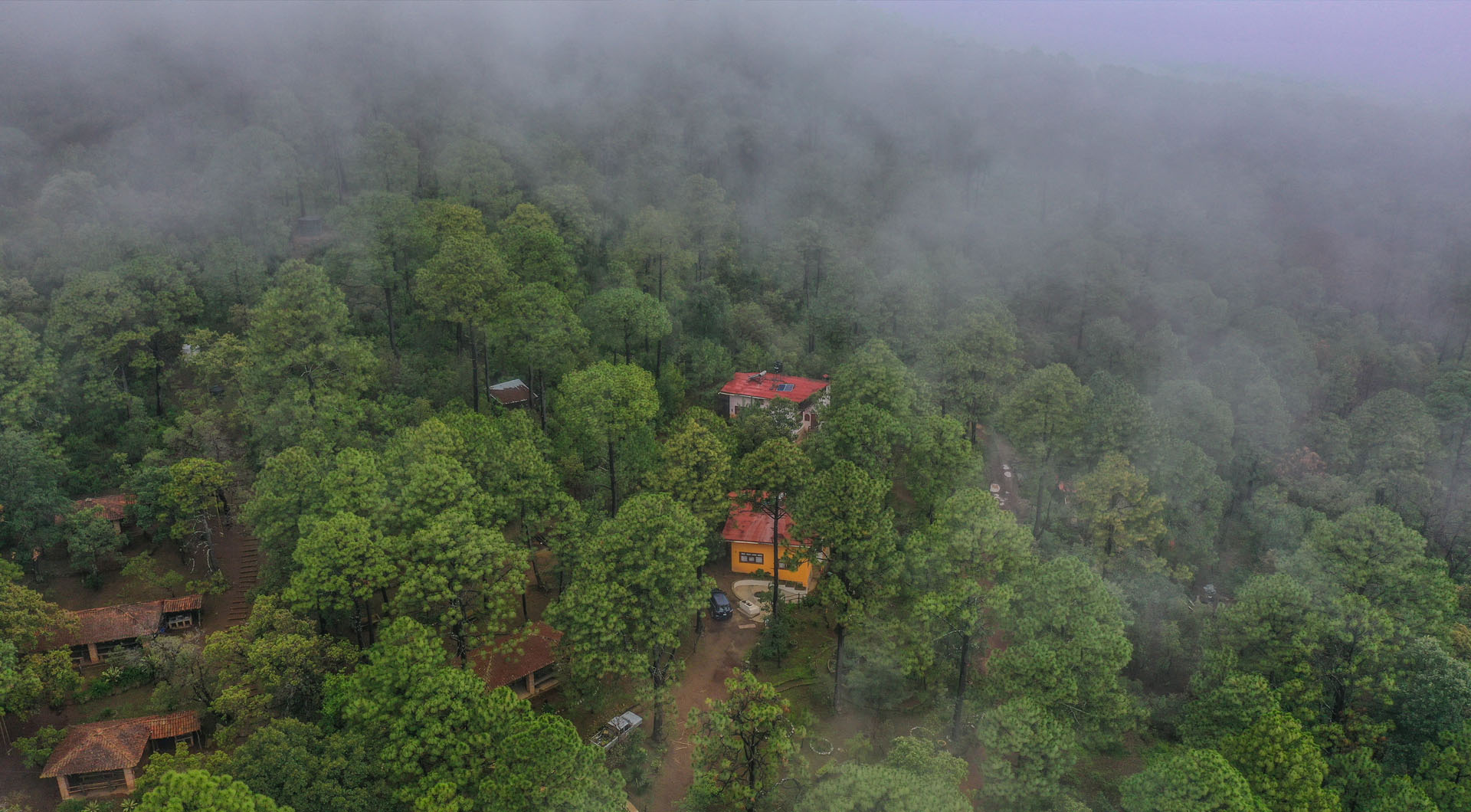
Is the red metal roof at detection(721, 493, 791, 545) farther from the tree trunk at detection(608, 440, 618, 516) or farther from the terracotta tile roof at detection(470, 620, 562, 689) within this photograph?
the terracotta tile roof at detection(470, 620, 562, 689)

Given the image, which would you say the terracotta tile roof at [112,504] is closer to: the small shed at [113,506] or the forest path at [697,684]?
the small shed at [113,506]

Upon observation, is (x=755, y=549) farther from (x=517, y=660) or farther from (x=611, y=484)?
(x=517, y=660)

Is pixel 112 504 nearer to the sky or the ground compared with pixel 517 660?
nearer to the sky

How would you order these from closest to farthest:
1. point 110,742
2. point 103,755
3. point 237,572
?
point 103,755 < point 110,742 < point 237,572

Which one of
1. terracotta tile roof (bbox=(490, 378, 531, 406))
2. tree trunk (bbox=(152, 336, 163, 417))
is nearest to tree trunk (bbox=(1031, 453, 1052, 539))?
terracotta tile roof (bbox=(490, 378, 531, 406))

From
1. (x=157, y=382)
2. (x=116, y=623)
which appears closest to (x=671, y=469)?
(x=116, y=623)

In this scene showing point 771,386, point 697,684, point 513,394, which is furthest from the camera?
point 771,386

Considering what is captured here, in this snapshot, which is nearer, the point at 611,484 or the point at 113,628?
the point at 113,628
